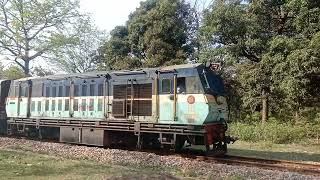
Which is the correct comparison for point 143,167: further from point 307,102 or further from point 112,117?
point 307,102

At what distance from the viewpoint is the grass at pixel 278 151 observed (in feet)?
54.3

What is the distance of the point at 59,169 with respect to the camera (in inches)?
459

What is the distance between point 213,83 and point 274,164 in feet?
11.5

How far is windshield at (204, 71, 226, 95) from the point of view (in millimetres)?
14273

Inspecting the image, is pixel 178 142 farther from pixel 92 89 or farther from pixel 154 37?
pixel 154 37

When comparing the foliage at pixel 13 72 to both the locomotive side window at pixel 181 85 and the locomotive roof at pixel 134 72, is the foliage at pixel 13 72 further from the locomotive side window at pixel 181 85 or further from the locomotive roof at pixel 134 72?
the locomotive side window at pixel 181 85

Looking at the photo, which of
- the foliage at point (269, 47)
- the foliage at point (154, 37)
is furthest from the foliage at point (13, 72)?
the foliage at point (269, 47)

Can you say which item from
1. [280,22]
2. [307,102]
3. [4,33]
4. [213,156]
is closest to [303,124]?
[307,102]

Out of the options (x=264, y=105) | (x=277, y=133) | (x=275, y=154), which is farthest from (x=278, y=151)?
(x=264, y=105)

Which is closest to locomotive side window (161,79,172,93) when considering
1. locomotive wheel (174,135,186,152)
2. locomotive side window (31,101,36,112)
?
locomotive wheel (174,135,186,152)

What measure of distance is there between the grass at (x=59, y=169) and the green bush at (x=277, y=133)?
39.0ft

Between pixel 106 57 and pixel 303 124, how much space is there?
58.3 ft

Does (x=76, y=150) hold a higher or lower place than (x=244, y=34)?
lower

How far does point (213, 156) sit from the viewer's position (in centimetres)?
1481
